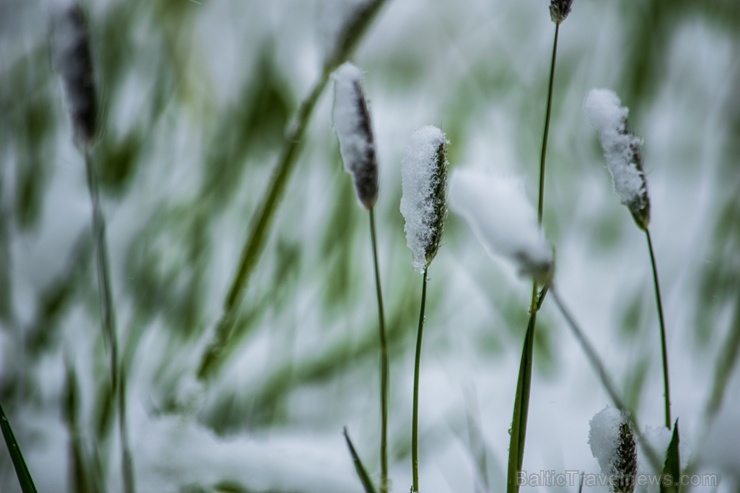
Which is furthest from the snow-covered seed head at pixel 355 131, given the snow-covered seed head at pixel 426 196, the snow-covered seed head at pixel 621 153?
the snow-covered seed head at pixel 621 153

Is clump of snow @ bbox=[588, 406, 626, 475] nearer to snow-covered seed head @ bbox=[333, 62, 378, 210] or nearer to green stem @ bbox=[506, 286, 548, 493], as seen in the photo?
green stem @ bbox=[506, 286, 548, 493]

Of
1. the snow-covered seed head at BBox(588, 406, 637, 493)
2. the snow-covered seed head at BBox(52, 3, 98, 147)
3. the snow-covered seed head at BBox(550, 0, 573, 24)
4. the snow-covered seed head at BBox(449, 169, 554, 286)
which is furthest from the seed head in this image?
the snow-covered seed head at BBox(52, 3, 98, 147)

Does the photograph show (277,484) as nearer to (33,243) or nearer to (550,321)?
(33,243)

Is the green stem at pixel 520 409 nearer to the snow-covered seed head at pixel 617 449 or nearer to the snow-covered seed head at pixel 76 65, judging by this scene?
the snow-covered seed head at pixel 617 449

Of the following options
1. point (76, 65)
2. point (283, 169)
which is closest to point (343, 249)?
point (283, 169)

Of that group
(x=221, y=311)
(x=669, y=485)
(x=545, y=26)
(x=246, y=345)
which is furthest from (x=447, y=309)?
(x=545, y=26)

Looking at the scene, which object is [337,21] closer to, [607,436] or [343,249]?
[607,436]
